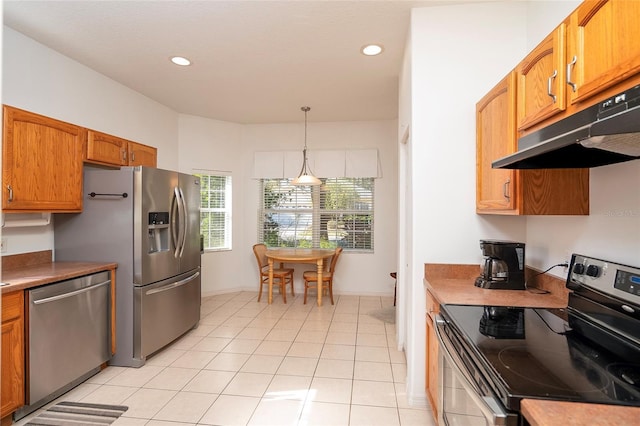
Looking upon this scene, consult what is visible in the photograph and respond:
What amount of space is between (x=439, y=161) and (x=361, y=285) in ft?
10.7

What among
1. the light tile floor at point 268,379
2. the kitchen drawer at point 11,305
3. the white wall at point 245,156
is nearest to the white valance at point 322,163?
the white wall at point 245,156

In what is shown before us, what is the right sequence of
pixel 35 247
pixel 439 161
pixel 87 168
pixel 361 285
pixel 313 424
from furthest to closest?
pixel 361 285
pixel 87 168
pixel 35 247
pixel 439 161
pixel 313 424

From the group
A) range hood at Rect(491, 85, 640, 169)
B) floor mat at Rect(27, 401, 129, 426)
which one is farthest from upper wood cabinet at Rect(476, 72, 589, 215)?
floor mat at Rect(27, 401, 129, 426)

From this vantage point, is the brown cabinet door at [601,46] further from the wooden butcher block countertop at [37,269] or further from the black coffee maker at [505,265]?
the wooden butcher block countertop at [37,269]

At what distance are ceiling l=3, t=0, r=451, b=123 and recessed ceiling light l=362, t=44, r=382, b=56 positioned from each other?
71 mm

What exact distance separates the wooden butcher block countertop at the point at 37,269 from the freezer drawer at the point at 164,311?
1.38 feet

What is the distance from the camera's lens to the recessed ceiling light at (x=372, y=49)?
276cm

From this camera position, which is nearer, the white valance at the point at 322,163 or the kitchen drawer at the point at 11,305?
the kitchen drawer at the point at 11,305

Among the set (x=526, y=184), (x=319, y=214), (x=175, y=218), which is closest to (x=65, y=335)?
(x=175, y=218)

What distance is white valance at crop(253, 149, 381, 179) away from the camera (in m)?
5.02

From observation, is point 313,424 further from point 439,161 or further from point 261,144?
point 261,144

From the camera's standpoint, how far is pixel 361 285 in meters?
5.10

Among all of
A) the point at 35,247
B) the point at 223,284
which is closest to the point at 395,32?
the point at 35,247

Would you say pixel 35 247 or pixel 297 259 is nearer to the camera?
pixel 35 247
